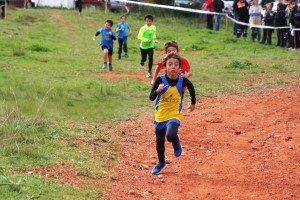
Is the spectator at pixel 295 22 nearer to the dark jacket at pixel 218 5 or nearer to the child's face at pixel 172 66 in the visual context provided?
the dark jacket at pixel 218 5

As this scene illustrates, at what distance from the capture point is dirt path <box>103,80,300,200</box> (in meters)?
8.47

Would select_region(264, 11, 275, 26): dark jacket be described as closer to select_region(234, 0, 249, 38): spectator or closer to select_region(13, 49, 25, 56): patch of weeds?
select_region(234, 0, 249, 38): spectator

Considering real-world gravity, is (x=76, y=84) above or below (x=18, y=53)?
below

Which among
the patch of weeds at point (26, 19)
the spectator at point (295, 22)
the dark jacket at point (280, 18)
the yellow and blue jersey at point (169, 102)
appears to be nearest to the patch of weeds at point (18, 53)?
the patch of weeds at point (26, 19)

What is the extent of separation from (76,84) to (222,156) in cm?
690

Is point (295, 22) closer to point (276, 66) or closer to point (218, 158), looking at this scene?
point (276, 66)

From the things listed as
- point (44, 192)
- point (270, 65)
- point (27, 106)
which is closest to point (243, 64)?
point (270, 65)

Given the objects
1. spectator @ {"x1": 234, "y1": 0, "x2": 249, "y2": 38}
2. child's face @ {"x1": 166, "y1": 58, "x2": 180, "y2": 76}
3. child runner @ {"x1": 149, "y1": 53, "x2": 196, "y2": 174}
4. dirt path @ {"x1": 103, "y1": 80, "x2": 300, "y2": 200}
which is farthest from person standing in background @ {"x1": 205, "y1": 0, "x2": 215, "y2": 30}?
child's face @ {"x1": 166, "y1": 58, "x2": 180, "y2": 76}

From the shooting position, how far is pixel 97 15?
A: 1586 inches

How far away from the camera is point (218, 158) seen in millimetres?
10180

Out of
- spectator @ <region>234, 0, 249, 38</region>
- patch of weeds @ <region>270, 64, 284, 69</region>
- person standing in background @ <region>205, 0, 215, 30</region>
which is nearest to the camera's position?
patch of weeds @ <region>270, 64, 284, 69</region>

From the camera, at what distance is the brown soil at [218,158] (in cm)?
841

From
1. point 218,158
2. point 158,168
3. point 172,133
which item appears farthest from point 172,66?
point 218,158

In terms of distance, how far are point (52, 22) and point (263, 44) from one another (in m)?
11.5
